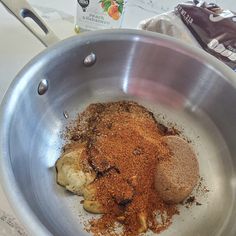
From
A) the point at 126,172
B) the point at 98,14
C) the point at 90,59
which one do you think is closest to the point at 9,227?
the point at 126,172

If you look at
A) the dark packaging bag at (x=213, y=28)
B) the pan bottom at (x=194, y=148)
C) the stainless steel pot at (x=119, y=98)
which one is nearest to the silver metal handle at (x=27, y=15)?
the stainless steel pot at (x=119, y=98)

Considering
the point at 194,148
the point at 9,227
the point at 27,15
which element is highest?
the point at 27,15

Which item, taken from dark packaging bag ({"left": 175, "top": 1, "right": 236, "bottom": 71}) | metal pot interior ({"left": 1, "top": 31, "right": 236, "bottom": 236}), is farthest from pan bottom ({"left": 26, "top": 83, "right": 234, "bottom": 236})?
dark packaging bag ({"left": 175, "top": 1, "right": 236, "bottom": 71})

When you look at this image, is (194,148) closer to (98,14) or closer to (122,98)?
(122,98)

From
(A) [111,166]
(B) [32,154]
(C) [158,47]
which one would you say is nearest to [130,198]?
(A) [111,166]

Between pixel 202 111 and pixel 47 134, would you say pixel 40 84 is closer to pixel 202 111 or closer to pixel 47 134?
pixel 47 134
